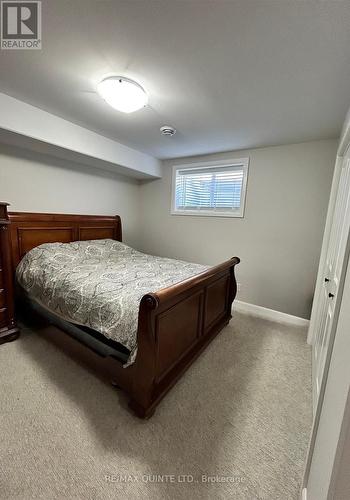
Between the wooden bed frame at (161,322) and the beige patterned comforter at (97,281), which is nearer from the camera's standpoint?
the wooden bed frame at (161,322)

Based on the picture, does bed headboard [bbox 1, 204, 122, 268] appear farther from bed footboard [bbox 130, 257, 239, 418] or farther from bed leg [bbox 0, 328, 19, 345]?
bed footboard [bbox 130, 257, 239, 418]

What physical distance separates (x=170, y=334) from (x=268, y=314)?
2.02 meters

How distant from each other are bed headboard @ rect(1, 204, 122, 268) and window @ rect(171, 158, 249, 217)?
126cm

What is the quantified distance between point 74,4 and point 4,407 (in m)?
2.45

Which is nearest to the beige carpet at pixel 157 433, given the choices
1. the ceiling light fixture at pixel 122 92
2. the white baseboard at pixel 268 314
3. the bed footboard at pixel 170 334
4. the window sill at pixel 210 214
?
the bed footboard at pixel 170 334

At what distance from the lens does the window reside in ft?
10.3

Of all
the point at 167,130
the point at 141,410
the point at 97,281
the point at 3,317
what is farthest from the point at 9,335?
the point at 167,130

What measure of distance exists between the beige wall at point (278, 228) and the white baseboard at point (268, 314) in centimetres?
7

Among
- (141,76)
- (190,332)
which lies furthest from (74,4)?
(190,332)

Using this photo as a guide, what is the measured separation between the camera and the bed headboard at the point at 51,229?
2.49m

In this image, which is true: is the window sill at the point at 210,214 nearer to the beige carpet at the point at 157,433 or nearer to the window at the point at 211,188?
the window at the point at 211,188

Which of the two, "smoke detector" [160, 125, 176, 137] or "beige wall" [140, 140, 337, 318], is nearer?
"smoke detector" [160, 125, 176, 137]

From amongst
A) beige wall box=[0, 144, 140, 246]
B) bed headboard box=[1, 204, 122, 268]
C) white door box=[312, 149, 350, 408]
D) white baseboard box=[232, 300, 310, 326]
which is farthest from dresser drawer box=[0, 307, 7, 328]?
white baseboard box=[232, 300, 310, 326]

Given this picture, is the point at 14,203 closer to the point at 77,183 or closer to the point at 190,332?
the point at 77,183
